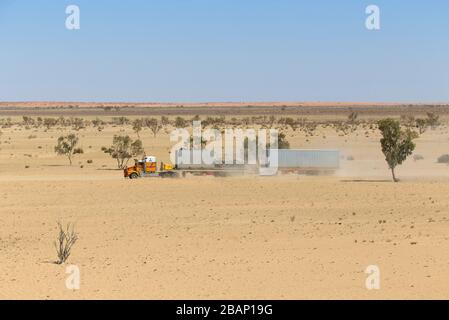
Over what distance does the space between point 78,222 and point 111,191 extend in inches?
401

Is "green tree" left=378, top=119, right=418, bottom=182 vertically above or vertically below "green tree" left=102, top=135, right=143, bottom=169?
above

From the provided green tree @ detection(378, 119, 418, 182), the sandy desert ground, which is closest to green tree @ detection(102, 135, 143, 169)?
the sandy desert ground

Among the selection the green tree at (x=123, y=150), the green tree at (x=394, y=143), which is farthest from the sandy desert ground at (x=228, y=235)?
the green tree at (x=123, y=150)

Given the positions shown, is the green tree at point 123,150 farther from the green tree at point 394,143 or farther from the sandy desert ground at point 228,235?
the green tree at point 394,143

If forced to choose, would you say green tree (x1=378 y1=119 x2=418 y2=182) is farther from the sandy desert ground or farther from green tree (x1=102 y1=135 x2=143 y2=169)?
green tree (x1=102 y1=135 x2=143 y2=169)

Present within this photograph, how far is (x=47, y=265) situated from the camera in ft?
69.6

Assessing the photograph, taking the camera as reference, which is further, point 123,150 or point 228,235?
point 123,150

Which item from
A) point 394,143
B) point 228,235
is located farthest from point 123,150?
point 228,235

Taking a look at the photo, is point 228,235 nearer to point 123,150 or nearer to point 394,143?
point 394,143

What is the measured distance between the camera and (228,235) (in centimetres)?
2689

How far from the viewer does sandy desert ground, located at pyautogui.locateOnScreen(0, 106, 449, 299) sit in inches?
727

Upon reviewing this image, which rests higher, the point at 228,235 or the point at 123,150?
the point at 123,150
